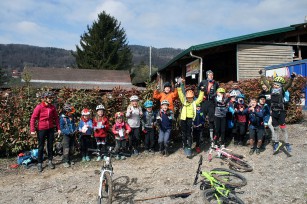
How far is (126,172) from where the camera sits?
23.0ft

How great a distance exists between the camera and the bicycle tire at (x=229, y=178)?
532 centimetres

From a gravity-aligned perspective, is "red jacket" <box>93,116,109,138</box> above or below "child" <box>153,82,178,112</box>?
below

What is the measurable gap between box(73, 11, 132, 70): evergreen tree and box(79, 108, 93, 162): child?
34.7 meters

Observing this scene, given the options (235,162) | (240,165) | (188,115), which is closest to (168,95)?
(188,115)

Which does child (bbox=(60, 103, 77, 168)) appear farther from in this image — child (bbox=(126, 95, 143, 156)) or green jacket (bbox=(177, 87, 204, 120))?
green jacket (bbox=(177, 87, 204, 120))

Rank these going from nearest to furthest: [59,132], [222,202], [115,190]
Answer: [222,202] → [115,190] → [59,132]

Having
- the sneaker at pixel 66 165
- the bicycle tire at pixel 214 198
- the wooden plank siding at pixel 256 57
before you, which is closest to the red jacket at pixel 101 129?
the sneaker at pixel 66 165

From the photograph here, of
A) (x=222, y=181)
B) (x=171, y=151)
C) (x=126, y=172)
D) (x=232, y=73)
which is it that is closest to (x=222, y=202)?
(x=222, y=181)

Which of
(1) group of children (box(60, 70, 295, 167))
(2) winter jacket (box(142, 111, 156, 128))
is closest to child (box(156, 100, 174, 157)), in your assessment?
(1) group of children (box(60, 70, 295, 167))

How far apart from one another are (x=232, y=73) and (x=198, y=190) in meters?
13.9

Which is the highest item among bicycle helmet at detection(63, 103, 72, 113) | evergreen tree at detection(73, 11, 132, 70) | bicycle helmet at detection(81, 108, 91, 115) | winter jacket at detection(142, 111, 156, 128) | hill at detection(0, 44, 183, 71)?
hill at detection(0, 44, 183, 71)

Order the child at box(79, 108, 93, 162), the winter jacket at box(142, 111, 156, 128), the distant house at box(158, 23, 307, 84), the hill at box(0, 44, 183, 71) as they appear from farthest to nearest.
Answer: the hill at box(0, 44, 183, 71) < the distant house at box(158, 23, 307, 84) < the winter jacket at box(142, 111, 156, 128) < the child at box(79, 108, 93, 162)

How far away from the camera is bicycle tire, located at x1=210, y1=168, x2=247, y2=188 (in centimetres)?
532

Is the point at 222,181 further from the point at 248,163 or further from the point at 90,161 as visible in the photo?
the point at 90,161
